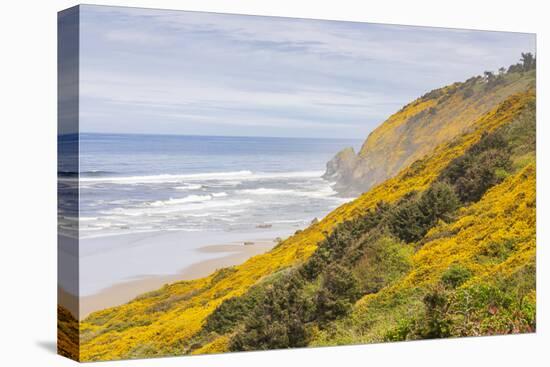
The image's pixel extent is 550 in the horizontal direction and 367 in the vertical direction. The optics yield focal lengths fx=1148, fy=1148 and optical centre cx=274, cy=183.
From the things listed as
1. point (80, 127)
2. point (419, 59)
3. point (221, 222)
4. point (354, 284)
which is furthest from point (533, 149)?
point (80, 127)

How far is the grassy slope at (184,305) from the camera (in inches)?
556

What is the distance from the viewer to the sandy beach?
14.0 meters

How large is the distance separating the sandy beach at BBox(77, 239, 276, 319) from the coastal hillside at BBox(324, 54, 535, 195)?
1.53m

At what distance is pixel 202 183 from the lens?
14.8 m

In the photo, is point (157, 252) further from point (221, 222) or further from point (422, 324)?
point (422, 324)

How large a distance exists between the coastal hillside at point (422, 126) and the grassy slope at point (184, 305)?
0.33m

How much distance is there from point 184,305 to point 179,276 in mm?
426

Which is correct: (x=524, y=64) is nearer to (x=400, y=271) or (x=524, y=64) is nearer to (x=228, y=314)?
(x=400, y=271)

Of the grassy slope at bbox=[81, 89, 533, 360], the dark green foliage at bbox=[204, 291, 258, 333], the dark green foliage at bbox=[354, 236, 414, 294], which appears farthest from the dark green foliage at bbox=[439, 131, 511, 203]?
the dark green foliage at bbox=[204, 291, 258, 333]

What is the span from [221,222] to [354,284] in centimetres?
213

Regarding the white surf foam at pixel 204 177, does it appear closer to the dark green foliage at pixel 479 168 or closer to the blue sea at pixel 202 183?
the blue sea at pixel 202 183

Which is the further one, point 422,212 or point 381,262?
point 422,212

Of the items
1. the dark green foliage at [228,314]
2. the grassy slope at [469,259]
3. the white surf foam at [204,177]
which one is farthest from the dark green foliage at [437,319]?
the dark green foliage at [228,314]

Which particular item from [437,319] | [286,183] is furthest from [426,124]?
[437,319]
